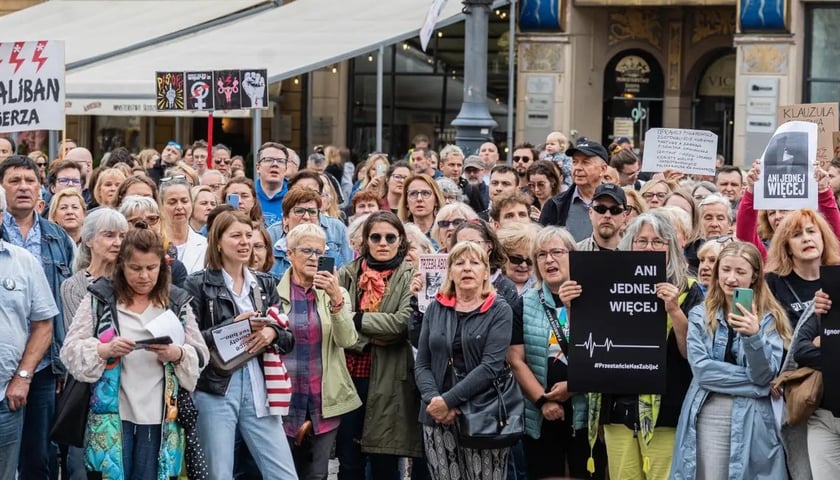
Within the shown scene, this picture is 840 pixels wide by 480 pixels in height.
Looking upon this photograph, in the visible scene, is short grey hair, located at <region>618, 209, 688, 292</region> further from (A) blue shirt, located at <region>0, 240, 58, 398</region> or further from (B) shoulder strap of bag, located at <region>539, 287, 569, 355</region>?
(A) blue shirt, located at <region>0, 240, 58, 398</region>

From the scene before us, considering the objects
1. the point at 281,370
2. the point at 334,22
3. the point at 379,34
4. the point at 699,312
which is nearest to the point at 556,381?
the point at 699,312

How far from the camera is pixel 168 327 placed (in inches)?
298

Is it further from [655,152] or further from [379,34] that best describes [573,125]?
[655,152]

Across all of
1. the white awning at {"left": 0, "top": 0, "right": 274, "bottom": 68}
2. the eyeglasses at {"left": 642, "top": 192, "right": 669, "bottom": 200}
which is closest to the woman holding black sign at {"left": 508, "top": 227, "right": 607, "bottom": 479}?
the eyeglasses at {"left": 642, "top": 192, "right": 669, "bottom": 200}

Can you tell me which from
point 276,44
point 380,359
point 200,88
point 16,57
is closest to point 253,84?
point 200,88

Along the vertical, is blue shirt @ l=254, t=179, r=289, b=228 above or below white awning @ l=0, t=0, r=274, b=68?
below

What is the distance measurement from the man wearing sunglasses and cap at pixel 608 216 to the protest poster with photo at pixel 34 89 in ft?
17.9

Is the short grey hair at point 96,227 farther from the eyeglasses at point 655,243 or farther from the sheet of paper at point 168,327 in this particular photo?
the eyeglasses at point 655,243

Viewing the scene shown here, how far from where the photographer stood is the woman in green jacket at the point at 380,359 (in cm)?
874

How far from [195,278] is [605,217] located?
2443 mm

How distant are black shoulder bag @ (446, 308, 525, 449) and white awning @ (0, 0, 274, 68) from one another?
604 inches

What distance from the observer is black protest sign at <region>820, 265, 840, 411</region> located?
7.44 m

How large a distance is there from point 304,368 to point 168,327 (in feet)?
3.78

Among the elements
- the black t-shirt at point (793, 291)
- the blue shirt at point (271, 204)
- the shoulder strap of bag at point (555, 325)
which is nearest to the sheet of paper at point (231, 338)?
the shoulder strap of bag at point (555, 325)
